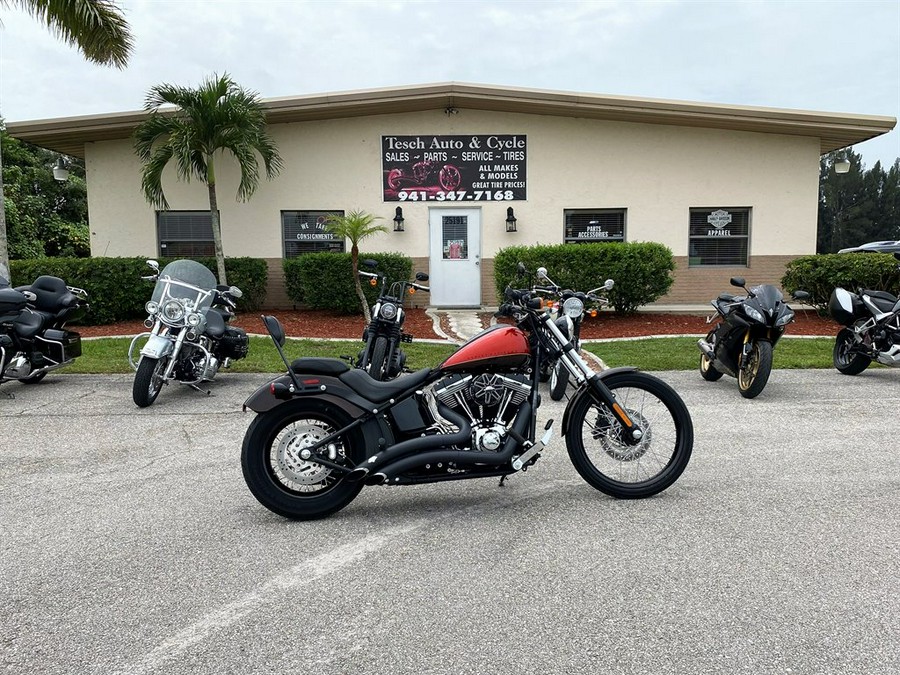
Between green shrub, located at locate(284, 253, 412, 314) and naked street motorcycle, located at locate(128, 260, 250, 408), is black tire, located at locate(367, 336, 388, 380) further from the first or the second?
green shrub, located at locate(284, 253, 412, 314)

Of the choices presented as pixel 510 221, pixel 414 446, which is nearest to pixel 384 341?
pixel 414 446

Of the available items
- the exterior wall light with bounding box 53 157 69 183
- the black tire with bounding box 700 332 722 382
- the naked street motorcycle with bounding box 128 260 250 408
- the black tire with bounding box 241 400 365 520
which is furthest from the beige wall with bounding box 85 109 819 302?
the black tire with bounding box 241 400 365 520

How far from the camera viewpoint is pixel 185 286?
6676 mm

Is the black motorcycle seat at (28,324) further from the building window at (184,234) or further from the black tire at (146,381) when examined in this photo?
the building window at (184,234)

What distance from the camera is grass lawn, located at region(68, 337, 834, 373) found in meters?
8.07

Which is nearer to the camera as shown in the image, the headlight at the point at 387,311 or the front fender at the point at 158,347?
the front fender at the point at 158,347

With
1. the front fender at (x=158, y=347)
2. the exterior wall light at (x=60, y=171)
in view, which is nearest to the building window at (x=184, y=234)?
the exterior wall light at (x=60, y=171)

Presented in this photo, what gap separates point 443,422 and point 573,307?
3.59ft

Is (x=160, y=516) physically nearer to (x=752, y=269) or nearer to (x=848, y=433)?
(x=848, y=433)

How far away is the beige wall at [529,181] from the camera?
47.0ft

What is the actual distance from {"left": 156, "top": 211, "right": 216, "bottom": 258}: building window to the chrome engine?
12.3 metres

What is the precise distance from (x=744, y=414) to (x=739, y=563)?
3.21 m

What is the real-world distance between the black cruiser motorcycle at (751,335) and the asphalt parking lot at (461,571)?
65.7 inches

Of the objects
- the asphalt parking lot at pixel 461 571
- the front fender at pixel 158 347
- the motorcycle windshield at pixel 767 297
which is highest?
the motorcycle windshield at pixel 767 297
